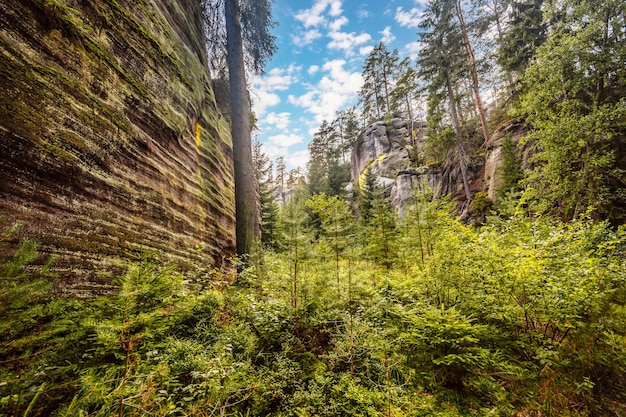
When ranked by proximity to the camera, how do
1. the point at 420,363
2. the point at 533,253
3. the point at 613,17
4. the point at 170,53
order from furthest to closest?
1. the point at 613,17
2. the point at 170,53
3. the point at 533,253
4. the point at 420,363

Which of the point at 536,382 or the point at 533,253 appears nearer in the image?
the point at 536,382

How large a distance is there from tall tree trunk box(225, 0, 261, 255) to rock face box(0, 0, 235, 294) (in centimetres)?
189

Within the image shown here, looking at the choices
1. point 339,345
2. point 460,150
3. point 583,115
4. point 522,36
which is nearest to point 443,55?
point 522,36

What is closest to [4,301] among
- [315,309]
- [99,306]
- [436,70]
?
[99,306]

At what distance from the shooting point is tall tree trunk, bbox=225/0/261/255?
8.16m

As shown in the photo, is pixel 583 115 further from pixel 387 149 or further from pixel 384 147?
pixel 384 147

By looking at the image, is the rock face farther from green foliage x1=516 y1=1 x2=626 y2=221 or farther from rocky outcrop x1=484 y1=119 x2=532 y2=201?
rocky outcrop x1=484 y1=119 x2=532 y2=201

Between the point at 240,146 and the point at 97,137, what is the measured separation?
5.35m

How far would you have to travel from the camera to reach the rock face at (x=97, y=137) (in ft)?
8.87

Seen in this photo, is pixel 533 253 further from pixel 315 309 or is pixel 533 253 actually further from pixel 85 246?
pixel 85 246

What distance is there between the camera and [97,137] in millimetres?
3521

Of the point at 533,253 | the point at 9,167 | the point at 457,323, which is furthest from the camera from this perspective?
the point at 533,253

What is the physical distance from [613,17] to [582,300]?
1437 cm

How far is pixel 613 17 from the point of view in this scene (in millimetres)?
9898
